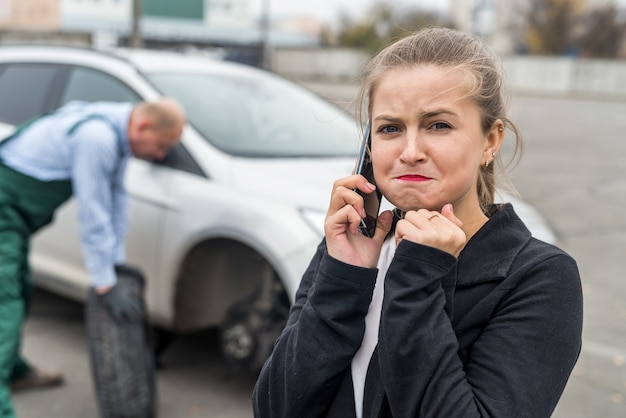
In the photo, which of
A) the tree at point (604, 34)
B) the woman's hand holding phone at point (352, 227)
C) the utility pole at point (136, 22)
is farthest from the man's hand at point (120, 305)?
the tree at point (604, 34)

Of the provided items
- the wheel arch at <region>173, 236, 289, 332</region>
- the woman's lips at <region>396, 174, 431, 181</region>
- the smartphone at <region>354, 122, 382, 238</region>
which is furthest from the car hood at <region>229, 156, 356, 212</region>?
the woman's lips at <region>396, 174, 431, 181</region>

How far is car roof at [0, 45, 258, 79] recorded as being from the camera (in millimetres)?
4516

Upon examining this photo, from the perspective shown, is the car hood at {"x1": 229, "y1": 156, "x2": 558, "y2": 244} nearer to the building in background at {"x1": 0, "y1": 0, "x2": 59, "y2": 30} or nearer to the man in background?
the man in background

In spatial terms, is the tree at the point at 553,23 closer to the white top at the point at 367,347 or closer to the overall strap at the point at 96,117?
→ the overall strap at the point at 96,117

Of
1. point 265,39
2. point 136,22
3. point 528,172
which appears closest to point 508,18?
point 265,39

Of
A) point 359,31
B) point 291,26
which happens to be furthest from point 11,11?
point 291,26

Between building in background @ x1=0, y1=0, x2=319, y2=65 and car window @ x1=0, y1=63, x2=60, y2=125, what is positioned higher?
car window @ x1=0, y1=63, x2=60, y2=125

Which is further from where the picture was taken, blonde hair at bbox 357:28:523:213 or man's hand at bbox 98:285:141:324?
man's hand at bbox 98:285:141:324

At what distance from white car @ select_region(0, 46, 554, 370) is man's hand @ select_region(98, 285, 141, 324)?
0.47m

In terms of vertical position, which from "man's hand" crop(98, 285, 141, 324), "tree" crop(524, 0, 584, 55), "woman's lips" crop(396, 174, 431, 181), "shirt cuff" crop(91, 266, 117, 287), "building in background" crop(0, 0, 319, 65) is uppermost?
"woman's lips" crop(396, 174, 431, 181)

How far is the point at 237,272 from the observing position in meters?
4.03

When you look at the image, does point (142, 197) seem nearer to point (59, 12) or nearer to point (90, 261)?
point (90, 261)

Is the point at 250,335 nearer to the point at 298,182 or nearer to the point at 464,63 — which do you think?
the point at 298,182

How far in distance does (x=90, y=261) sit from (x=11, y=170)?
640 mm
